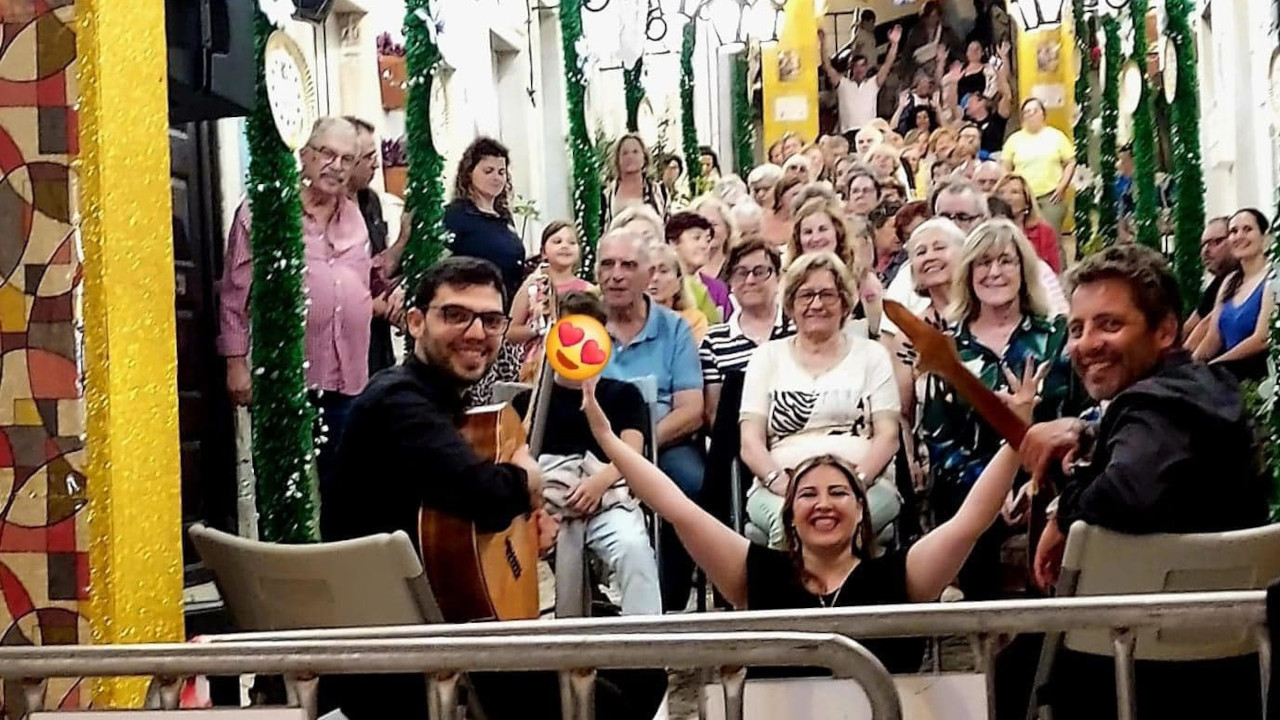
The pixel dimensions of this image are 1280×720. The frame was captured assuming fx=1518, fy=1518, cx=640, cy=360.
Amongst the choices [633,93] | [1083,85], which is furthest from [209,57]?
[1083,85]

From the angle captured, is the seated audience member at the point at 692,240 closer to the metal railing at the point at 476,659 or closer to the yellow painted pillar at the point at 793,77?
the metal railing at the point at 476,659

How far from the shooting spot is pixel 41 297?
250 centimetres

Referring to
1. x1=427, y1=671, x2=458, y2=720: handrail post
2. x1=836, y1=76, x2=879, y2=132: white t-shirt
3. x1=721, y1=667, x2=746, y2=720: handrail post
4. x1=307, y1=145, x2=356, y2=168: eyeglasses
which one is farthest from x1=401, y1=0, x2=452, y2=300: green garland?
x1=836, y1=76, x2=879, y2=132: white t-shirt

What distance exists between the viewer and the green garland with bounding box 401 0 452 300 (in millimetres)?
5219

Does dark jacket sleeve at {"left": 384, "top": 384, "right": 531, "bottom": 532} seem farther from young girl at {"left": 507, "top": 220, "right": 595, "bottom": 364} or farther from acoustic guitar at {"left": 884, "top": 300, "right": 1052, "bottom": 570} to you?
young girl at {"left": 507, "top": 220, "right": 595, "bottom": 364}

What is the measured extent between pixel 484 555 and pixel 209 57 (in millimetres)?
1223

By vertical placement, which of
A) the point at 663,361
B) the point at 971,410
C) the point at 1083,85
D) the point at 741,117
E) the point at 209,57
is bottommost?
the point at 971,410

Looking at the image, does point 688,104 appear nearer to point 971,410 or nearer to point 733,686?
point 971,410

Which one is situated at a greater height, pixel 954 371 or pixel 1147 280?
pixel 1147 280

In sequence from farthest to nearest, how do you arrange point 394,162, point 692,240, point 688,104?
point 688,104, point 394,162, point 692,240

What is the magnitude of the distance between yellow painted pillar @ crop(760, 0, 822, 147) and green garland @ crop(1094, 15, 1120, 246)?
6.18 meters

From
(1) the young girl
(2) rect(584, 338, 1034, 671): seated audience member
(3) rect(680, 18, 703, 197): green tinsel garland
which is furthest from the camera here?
(3) rect(680, 18, 703, 197): green tinsel garland

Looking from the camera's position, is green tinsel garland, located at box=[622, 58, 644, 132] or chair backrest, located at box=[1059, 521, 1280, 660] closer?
chair backrest, located at box=[1059, 521, 1280, 660]

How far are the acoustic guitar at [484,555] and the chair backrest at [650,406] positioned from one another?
2.55 ft
